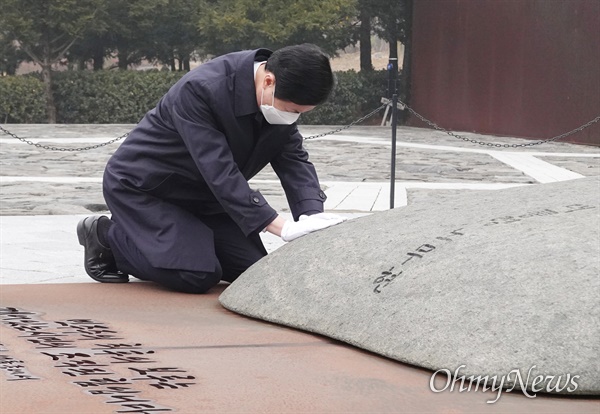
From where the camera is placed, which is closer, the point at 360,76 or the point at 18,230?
the point at 18,230

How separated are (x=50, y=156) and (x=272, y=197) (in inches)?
186

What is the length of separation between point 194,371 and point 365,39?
784 inches

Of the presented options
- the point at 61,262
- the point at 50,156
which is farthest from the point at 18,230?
the point at 50,156

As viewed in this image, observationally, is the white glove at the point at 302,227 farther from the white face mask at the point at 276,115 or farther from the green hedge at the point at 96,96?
the green hedge at the point at 96,96

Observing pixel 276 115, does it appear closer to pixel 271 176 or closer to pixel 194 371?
pixel 194 371

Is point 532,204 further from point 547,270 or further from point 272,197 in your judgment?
point 272,197

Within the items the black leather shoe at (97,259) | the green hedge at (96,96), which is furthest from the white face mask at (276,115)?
the green hedge at (96,96)

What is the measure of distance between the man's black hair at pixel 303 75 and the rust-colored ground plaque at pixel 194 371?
81 cm

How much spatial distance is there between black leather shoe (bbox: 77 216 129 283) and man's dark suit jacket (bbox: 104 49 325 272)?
12 cm

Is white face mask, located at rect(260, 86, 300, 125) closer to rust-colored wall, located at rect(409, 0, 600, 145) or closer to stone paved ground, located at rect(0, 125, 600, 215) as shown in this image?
stone paved ground, located at rect(0, 125, 600, 215)

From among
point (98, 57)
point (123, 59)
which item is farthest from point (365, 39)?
point (98, 57)

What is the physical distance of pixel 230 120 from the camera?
4.08 meters

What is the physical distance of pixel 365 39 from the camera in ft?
73.4

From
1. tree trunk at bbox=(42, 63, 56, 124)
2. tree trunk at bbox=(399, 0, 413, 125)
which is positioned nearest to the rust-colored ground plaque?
tree trunk at bbox=(42, 63, 56, 124)
